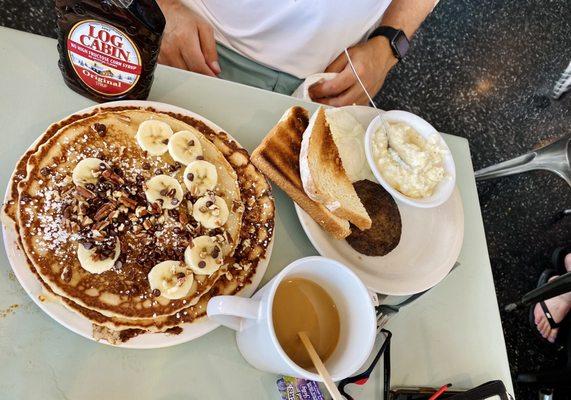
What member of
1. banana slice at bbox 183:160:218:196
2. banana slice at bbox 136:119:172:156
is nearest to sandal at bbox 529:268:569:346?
banana slice at bbox 183:160:218:196

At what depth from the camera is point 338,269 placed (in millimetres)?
898

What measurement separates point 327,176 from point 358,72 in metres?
0.55

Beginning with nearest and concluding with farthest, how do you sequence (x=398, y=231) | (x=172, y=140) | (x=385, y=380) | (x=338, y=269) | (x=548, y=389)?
1. (x=338, y=269)
2. (x=172, y=140)
3. (x=385, y=380)
4. (x=398, y=231)
5. (x=548, y=389)

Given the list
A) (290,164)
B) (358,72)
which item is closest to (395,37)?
(358,72)

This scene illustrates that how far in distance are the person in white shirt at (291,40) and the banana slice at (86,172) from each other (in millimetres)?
534

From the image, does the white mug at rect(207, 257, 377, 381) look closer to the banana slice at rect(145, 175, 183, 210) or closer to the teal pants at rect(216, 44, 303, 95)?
the banana slice at rect(145, 175, 183, 210)

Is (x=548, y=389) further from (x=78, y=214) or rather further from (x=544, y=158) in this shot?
(x=78, y=214)

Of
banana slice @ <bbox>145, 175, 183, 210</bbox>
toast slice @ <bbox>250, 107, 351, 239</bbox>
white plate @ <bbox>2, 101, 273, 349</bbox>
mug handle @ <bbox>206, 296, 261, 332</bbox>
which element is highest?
toast slice @ <bbox>250, 107, 351, 239</bbox>

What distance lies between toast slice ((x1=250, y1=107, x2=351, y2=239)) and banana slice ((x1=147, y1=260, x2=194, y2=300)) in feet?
0.97

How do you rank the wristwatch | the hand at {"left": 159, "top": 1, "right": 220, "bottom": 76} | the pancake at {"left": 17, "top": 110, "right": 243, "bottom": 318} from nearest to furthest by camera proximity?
the pancake at {"left": 17, "top": 110, "right": 243, "bottom": 318}, the hand at {"left": 159, "top": 1, "right": 220, "bottom": 76}, the wristwatch

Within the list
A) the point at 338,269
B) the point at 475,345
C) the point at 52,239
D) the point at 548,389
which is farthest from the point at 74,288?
the point at 548,389

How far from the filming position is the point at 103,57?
960mm

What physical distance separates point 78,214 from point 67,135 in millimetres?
175

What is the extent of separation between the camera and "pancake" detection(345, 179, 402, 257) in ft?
3.92
